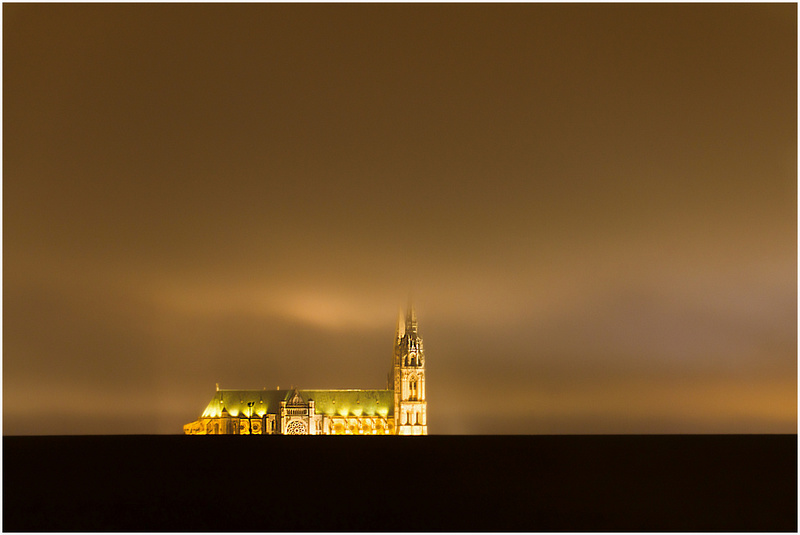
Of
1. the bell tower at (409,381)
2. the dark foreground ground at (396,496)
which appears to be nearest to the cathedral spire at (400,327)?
the bell tower at (409,381)

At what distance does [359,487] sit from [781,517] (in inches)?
435

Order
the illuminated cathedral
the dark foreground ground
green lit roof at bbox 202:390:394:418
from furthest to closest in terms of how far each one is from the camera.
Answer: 1. green lit roof at bbox 202:390:394:418
2. the illuminated cathedral
3. the dark foreground ground

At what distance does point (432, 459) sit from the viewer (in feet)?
112

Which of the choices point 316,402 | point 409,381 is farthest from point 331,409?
point 409,381

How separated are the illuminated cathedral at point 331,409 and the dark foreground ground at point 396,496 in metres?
113

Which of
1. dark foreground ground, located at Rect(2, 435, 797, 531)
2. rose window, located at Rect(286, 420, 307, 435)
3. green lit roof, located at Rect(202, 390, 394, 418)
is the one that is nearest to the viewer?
dark foreground ground, located at Rect(2, 435, 797, 531)

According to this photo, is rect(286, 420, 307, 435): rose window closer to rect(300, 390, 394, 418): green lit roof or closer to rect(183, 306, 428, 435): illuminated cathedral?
rect(183, 306, 428, 435): illuminated cathedral

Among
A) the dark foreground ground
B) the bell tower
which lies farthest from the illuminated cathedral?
the dark foreground ground

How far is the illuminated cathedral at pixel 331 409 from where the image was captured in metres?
142

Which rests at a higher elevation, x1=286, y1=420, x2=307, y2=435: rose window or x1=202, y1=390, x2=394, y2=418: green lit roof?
x1=202, y1=390, x2=394, y2=418: green lit roof

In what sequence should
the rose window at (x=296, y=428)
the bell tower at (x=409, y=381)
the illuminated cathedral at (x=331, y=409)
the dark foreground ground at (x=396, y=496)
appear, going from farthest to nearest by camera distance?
the bell tower at (x=409, y=381)
the illuminated cathedral at (x=331, y=409)
the rose window at (x=296, y=428)
the dark foreground ground at (x=396, y=496)

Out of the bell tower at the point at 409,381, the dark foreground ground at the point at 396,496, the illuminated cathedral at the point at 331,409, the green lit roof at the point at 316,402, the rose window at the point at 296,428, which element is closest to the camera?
the dark foreground ground at the point at 396,496

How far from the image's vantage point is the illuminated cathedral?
467 feet

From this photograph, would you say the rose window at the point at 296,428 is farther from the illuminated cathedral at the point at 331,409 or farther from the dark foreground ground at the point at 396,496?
the dark foreground ground at the point at 396,496
